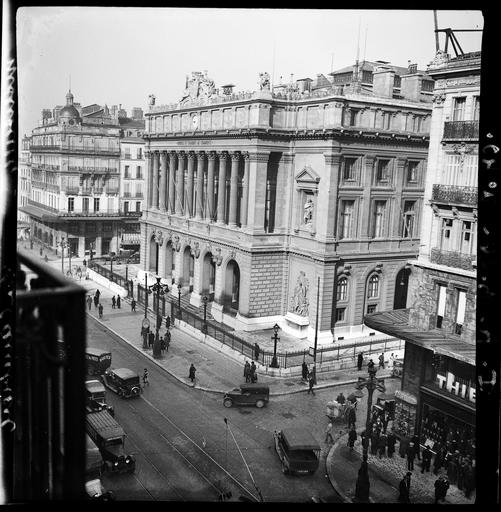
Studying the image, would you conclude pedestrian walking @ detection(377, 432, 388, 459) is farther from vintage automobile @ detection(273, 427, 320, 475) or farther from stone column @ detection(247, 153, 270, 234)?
stone column @ detection(247, 153, 270, 234)

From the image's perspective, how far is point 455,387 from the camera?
20.2 meters

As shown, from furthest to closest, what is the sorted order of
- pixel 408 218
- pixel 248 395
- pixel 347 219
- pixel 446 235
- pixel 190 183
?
pixel 190 183, pixel 408 218, pixel 347 219, pixel 248 395, pixel 446 235

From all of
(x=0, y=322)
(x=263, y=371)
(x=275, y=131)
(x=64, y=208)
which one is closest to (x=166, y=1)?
(x=0, y=322)

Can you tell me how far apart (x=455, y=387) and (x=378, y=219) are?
1642cm

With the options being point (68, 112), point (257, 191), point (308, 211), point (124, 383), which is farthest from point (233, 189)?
point (124, 383)

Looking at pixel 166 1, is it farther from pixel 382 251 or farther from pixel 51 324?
pixel 382 251

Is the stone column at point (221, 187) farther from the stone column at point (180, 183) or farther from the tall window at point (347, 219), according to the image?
the tall window at point (347, 219)

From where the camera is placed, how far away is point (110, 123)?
42.2m

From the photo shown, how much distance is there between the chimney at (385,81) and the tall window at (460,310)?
670 inches

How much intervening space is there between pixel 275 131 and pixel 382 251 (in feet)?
29.4

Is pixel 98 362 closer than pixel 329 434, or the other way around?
pixel 329 434

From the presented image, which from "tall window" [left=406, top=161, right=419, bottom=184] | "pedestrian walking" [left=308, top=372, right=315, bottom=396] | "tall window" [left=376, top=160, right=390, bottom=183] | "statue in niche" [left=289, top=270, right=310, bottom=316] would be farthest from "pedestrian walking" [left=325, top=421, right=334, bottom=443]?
"tall window" [left=406, top=161, right=419, bottom=184]

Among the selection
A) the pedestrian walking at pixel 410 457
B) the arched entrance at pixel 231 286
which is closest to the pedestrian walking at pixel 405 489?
the pedestrian walking at pixel 410 457

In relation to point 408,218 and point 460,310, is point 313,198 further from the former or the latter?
point 460,310
